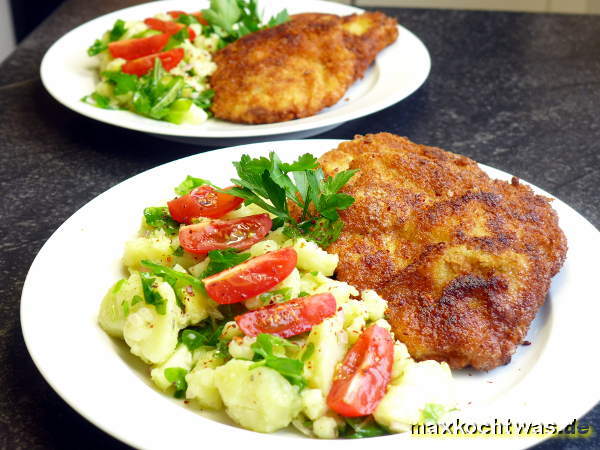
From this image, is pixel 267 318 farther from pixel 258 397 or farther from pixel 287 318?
pixel 258 397

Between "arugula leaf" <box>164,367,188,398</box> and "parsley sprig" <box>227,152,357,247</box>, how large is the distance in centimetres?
65

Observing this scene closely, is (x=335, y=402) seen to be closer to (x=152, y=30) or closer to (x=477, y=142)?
(x=477, y=142)

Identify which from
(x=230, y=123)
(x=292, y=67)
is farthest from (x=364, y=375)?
(x=292, y=67)

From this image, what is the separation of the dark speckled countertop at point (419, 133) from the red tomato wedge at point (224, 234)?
662mm

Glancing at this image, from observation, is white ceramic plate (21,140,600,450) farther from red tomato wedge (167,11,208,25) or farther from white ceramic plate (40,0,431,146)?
red tomato wedge (167,11,208,25)

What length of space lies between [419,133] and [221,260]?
7.26 feet

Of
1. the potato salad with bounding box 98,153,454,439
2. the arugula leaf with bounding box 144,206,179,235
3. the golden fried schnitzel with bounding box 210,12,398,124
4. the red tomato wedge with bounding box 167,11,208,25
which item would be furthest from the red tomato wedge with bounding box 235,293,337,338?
the red tomato wedge with bounding box 167,11,208,25

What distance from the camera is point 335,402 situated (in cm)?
198

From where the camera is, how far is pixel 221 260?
7.70 feet

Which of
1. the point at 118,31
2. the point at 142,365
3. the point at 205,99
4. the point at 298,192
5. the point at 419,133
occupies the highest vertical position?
the point at 298,192

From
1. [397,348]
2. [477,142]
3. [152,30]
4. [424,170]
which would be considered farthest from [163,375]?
[152,30]

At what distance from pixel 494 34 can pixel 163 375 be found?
4.45 metres

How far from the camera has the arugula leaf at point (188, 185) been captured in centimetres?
295

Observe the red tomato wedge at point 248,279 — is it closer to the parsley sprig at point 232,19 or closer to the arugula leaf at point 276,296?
the arugula leaf at point 276,296
